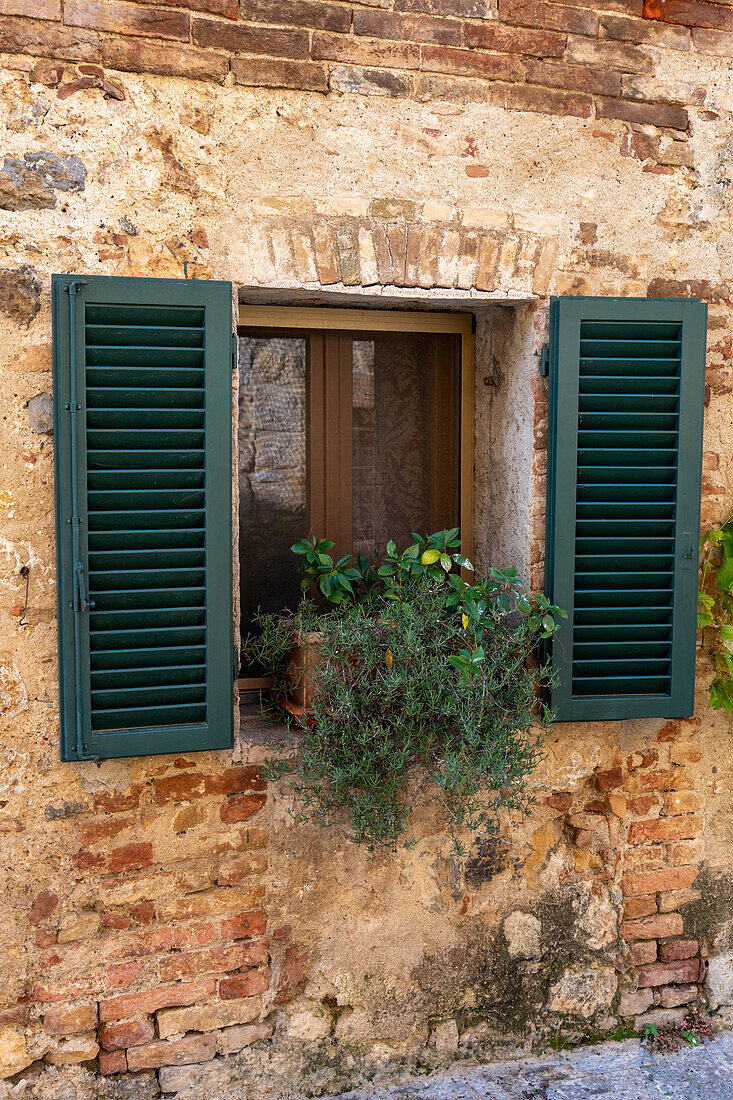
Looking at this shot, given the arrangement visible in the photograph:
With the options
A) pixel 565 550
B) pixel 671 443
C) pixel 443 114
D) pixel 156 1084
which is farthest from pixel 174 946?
pixel 443 114

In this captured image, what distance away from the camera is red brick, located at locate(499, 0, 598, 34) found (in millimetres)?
2740

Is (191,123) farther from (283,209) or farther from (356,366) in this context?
(356,366)

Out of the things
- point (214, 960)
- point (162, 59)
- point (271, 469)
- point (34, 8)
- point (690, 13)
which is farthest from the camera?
point (271, 469)

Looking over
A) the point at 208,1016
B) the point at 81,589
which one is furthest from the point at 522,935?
the point at 81,589

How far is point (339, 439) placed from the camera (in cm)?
306

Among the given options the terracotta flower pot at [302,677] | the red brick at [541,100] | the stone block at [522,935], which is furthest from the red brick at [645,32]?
the stone block at [522,935]

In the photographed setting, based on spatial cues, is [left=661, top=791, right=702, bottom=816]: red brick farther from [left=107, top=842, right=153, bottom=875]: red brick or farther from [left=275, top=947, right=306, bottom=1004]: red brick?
[left=107, top=842, right=153, bottom=875]: red brick

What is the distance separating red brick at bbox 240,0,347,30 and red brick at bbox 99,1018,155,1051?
307 centimetres

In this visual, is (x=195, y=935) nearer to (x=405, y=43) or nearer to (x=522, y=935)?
(x=522, y=935)

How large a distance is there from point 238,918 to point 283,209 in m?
2.23

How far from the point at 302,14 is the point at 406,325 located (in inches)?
39.6

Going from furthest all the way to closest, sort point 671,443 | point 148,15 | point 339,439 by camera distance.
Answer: point 339,439 < point 671,443 < point 148,15

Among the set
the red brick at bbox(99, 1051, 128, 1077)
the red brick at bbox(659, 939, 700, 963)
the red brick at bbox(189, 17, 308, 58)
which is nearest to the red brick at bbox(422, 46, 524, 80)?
the red brick at bbox(189, 17, 308, 58)

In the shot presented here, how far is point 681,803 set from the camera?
3.12 m
